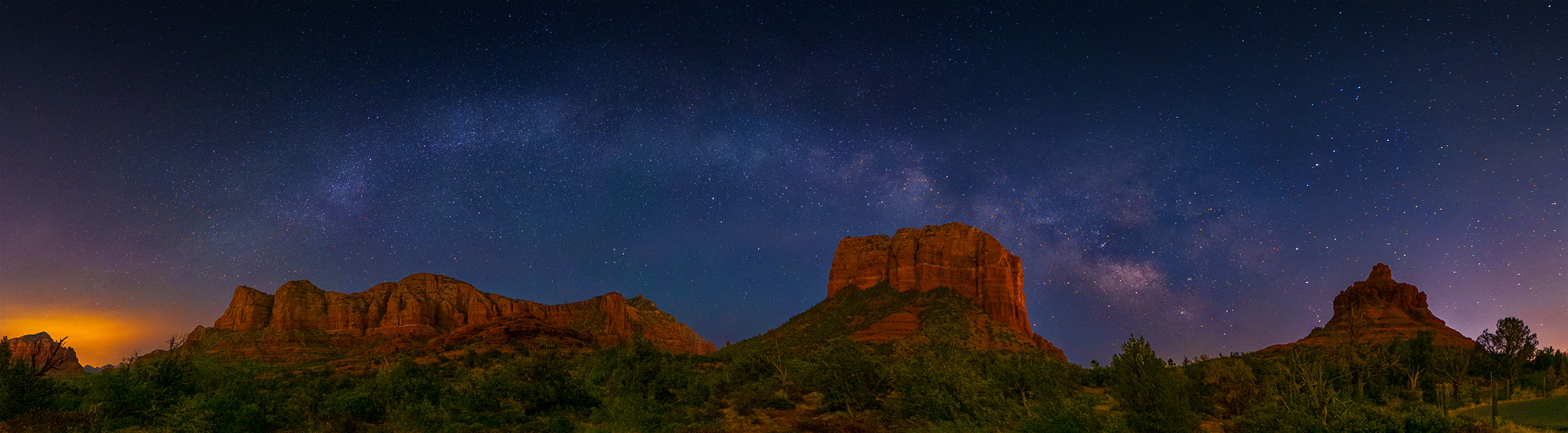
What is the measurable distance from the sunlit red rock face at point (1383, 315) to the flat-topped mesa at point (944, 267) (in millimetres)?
35851

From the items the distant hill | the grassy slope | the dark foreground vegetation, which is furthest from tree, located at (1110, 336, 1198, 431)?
the distant hill

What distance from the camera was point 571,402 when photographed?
3002cm

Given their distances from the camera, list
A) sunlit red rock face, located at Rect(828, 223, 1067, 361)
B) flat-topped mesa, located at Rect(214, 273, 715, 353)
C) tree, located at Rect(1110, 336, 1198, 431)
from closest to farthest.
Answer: tree, located at Rect(1110, 336, 1198, 431) → sunlit red rock face, located at Rect(828, 223, 1067, 361) → flat-topped mesa, located at Rect(214, 273, 715, 353)

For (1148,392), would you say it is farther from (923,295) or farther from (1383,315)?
(1383,315)

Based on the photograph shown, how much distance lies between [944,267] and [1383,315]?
65.6 m

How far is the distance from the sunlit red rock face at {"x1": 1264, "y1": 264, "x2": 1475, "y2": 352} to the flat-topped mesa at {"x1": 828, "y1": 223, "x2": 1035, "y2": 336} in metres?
35.9

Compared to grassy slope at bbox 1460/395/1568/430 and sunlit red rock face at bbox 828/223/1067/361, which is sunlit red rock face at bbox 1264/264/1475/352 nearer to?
sunlit red rock face at bbox 828/223/1067/361

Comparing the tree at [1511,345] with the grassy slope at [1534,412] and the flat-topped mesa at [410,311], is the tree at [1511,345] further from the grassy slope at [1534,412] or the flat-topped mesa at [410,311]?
the flat-topped mesa at [410,311]

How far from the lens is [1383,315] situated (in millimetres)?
88688

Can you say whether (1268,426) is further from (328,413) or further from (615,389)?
(328,413)

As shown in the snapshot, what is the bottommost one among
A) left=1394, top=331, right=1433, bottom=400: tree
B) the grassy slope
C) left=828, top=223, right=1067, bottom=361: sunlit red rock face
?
the grassy slope

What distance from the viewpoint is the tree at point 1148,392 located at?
20125mm

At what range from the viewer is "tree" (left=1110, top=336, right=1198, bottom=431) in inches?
792

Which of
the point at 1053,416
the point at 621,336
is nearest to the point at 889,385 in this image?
the point at 1053,416
